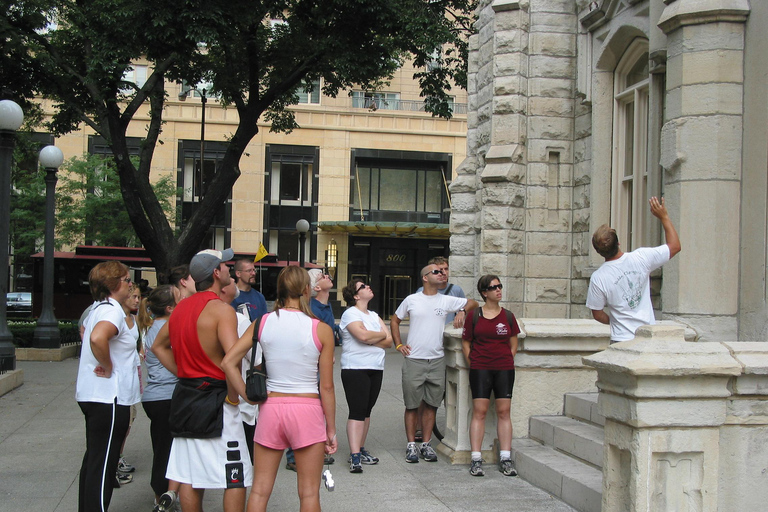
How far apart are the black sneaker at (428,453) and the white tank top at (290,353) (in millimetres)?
3376

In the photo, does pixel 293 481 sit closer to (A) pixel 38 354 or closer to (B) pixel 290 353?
(B) pixel 290 353

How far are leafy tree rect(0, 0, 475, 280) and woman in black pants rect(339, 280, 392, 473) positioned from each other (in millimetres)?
10691

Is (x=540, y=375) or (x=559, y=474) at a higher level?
(x=540, y=375)

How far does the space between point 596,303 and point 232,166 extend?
14724mm

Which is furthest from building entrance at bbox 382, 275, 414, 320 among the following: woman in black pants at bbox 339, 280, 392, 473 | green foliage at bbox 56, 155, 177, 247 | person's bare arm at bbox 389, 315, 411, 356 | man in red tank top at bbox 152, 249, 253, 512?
man in red tank top at bbox 152, 249, 253, 512

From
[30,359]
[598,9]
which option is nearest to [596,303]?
[598,9]

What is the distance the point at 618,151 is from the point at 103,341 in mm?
6947

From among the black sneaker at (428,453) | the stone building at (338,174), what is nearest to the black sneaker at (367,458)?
the black sneaker at (428,453)

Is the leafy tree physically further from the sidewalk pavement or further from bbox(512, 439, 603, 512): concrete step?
bbox(512, 439, 603, 512): concrete step

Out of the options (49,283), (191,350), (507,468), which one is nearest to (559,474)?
(507,468)

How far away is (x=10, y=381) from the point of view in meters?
12.4

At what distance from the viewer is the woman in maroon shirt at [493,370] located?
24.2ft

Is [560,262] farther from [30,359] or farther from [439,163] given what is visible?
[439,163]

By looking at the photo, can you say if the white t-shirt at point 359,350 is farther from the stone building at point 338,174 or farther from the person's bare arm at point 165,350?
the stone building at point 338,174
